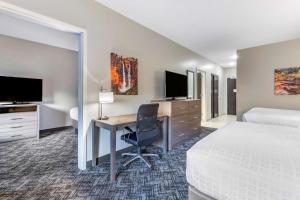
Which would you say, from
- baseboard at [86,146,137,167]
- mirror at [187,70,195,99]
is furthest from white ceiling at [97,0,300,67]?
baseboard at [86,146,137,167]

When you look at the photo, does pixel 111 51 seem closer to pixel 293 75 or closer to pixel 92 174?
pixel 92 174

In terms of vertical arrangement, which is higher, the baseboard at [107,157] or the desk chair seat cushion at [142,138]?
the desk chair seat cushion at [142,138]

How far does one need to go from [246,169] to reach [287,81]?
14.1ft

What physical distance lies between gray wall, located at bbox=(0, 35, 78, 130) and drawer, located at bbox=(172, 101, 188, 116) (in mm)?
3638

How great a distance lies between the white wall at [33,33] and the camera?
10.6 feet

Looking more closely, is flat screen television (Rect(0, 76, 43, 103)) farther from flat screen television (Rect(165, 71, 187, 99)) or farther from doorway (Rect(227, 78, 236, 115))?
doorway (Rect(227, 78, 236, 115))

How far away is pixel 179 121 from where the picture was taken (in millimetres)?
3568

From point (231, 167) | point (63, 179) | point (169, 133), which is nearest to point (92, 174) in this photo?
point (63, 179)

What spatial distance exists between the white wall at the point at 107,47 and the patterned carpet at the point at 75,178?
468 millimetres

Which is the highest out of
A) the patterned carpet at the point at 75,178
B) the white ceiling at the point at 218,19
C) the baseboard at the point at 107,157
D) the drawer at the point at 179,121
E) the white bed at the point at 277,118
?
the white ceiling at the point at 218,19

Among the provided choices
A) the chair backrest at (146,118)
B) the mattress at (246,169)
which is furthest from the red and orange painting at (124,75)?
the mattress at (246,169)

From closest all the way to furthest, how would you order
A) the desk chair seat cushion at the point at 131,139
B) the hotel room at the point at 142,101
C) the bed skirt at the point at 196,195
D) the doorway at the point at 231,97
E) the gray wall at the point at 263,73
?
the bed skirt at the point at 196,195, the hotel room at the point at 142,101, the desk chair seat cushion at the point at 131,139, the gray wall at the point at 263,73, the doorway at the point at 231,97

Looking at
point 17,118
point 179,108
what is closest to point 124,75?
point 179,108

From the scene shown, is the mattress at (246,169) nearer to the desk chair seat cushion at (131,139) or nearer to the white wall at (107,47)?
the desk chair seat cushion at (131,139)
